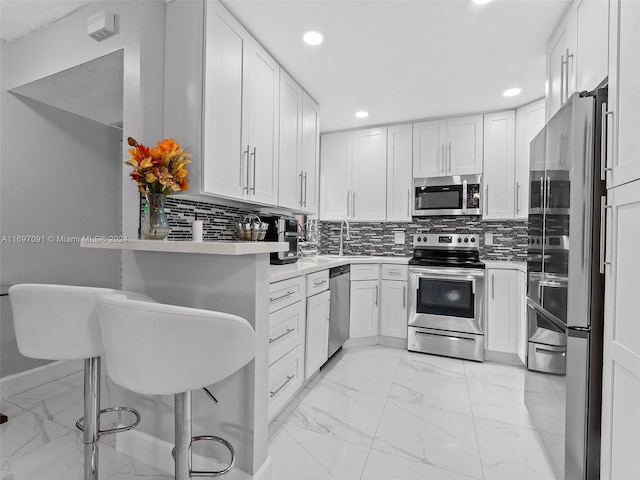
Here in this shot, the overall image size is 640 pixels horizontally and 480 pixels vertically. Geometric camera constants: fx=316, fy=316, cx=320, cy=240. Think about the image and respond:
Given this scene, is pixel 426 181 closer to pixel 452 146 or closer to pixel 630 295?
pixel 452 146

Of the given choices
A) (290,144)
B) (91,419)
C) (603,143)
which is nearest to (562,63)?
(603,143)

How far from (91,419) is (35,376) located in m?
1.64

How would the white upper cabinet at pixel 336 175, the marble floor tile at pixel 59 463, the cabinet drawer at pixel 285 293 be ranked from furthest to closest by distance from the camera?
the white upper cabinet at pixel 336 175
the cabinet drawer at pixel 285 293
the marble floor tile at pixel 59 463

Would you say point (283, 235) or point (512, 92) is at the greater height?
point (512, 92)

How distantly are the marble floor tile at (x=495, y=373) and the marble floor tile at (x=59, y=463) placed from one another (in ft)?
8.25

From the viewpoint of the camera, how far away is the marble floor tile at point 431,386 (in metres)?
2.21

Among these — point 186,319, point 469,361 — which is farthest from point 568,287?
point 469,361

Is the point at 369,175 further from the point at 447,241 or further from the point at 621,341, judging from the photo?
the point at 621,341

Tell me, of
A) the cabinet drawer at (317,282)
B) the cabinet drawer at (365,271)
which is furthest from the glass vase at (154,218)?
the cabinet drawer at (365,271)

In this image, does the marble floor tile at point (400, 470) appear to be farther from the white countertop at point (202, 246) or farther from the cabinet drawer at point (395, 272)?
the cabinet drawer at point (395, 272)

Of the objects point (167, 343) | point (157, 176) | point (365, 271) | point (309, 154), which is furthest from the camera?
point (365, 271)

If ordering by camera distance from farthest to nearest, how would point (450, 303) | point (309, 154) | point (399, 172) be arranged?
point (399, 172) < point (309, 154) < point (450, 303)

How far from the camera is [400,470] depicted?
157 centimetres

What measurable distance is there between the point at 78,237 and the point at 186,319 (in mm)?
2523
